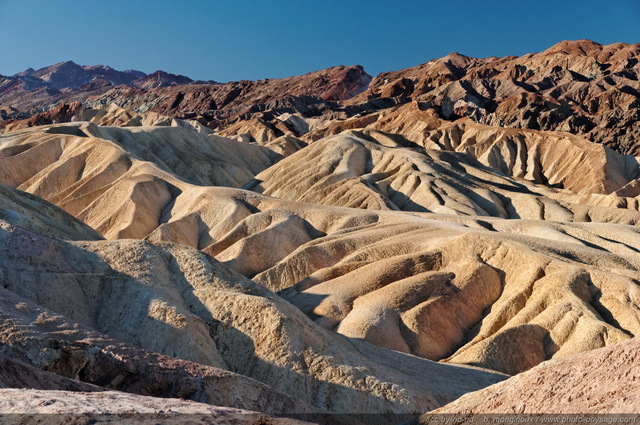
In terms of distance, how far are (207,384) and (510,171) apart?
100 metres

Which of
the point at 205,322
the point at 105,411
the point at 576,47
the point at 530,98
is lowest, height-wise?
the point at 105,411

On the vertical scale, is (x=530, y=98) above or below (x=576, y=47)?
below

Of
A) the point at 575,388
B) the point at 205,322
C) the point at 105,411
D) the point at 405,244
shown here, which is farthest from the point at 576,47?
the point at 105,411

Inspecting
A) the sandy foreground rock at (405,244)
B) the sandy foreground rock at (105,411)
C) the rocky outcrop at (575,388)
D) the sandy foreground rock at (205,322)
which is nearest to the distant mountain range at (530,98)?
the sandy foreground rock at (405,244)

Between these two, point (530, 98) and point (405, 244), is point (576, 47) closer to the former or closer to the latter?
point (530, 98)

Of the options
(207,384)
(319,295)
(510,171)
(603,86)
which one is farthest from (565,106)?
(207,384)

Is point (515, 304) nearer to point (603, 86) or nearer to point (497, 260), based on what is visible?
point (497, 260)

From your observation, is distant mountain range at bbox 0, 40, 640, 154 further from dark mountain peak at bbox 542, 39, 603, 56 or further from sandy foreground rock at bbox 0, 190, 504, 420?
sandy foreground rock at bbox 0, 190, 504, 420

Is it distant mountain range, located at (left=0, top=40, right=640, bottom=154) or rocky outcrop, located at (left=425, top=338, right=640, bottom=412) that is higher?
distant mountain range, located at (left=0, top=40, right=640, bottom=154)

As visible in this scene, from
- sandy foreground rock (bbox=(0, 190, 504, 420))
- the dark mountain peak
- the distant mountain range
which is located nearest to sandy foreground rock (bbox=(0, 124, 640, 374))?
sandy foreground rock (bbox=(0, 190, 504, 420))

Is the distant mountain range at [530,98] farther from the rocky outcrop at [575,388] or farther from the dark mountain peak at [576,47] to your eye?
the rocky outcrop at [575,388]

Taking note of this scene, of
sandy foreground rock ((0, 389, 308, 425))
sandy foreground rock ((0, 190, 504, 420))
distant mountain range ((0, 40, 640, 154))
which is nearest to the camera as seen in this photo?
sandy foreground rock ((0, 389, 308, 425))

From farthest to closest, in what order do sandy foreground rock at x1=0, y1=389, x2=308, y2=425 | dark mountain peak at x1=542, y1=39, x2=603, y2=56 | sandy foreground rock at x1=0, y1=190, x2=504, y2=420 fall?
dark mountain peak at x1=542, y1=39, x2=603, y2=56 < sandy foreground rock at x1=0, y1=190, x2=504, y2=420 < sandy foreground rock at x1=0, y1=389, x2=308, y2=425

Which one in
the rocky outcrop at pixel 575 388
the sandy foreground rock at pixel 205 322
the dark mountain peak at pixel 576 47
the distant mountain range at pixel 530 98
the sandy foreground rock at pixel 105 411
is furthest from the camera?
the dark mountain peak at pixel 576 47
